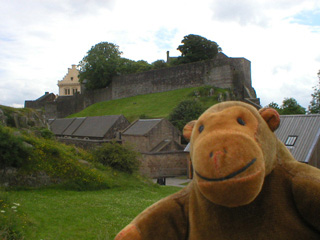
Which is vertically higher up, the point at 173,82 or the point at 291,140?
the point at 173,82

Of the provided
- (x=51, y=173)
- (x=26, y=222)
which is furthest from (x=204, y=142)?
(x=51, y=173)

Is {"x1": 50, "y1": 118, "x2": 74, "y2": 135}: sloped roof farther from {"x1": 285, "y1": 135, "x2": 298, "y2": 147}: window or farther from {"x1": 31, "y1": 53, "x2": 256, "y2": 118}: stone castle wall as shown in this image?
{"x1": 285, "y1": 135, "x2": 298, "y2": 147}: window

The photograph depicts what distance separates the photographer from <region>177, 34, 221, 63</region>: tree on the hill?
47281 millimetres

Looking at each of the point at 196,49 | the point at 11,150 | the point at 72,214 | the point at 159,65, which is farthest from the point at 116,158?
the point at 159,65

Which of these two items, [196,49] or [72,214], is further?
[196,49]

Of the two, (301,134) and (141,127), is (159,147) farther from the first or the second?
(301,134)

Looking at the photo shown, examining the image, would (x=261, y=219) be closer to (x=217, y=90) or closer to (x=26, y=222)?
(x=26, y=222)

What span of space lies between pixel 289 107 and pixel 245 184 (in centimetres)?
3435

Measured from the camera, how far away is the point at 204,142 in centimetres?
231

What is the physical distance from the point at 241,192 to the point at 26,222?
611 cm

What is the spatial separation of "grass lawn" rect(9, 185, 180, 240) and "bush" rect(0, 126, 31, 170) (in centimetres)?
116

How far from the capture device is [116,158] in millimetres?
16219

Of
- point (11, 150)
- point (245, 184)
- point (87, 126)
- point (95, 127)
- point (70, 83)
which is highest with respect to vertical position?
point (245, 184)

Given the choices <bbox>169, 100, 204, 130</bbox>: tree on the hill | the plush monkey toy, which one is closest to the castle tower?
<bbox>169, 100, 204, 130</bbox>: tree on the hill
